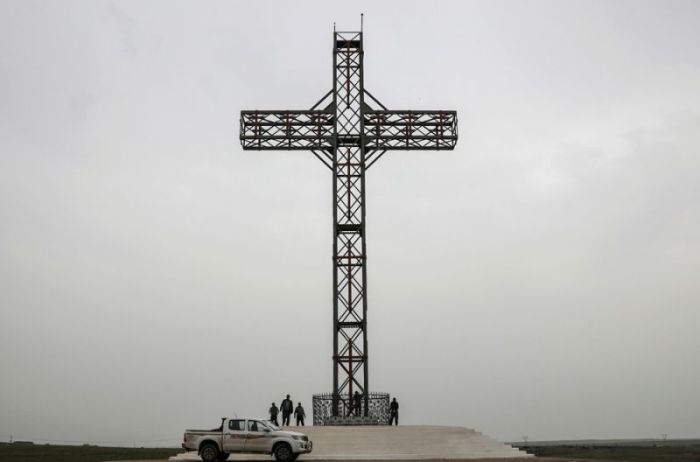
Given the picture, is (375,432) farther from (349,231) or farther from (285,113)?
(285,113)

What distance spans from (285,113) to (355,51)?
13.4ft

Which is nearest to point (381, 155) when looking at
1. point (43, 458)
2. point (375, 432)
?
point (375, 432)

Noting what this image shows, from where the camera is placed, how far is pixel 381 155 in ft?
111

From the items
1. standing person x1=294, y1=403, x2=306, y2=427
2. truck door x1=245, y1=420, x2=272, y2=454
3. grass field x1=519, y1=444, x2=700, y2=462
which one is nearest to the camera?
truck door x1=245, y1=420, x2=272, y2=454

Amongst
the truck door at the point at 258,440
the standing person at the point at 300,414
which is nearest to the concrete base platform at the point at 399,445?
the truck door at the point at 258,440

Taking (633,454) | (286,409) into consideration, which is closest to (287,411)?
(286,409)

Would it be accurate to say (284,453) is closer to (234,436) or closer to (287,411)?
(234,436)

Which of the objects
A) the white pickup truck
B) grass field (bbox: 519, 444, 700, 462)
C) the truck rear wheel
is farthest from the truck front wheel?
grass field (bbox: 519, 444, 700, 462)

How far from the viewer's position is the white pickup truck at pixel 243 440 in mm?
23000

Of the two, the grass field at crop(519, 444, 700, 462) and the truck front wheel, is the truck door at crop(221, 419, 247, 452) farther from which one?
the grass field at crop(519, 444, 700, 462)

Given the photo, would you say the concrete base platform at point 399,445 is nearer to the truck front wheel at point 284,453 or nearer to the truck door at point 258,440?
the truck front wheel at point 284,453

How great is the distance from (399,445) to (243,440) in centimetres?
562

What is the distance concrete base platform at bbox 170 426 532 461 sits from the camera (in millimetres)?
24641

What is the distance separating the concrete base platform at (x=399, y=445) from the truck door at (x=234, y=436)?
1459 millimetres
